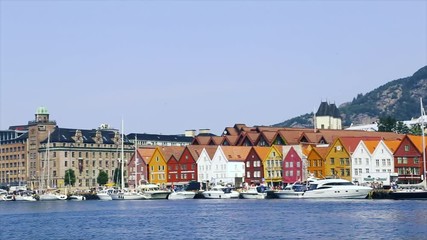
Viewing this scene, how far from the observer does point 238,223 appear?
276 feet

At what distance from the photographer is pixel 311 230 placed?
2884 inches

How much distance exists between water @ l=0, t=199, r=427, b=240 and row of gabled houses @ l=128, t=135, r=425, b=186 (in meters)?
41.5

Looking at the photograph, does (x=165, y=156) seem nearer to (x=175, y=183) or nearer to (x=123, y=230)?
(x=175, y=183)

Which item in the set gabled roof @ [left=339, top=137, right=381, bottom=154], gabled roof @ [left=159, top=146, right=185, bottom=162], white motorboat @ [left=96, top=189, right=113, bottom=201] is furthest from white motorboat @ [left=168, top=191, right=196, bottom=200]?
gabled roof @ [left=339, top=137, right=381, bottom=154]

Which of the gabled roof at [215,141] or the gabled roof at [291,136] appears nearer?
the gabled roof at [291,136]

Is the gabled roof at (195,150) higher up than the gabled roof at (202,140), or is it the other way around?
the gabled roof at (202,140)

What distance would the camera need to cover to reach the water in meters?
71.4

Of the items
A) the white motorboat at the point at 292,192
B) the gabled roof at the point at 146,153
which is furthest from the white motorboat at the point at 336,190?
the gabled roof at the point at 146,153

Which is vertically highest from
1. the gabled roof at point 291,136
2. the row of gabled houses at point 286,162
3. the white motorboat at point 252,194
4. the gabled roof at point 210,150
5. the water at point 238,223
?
the gabled roof at point 291,136

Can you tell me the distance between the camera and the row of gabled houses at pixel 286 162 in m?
149

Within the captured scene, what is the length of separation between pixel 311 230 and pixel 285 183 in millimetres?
88917

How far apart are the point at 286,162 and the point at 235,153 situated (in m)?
13.7

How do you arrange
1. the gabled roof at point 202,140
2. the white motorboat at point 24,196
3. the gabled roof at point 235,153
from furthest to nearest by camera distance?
the gabled roof at point 202,140
the white motorboat at point 24,196
the gabled roof at point 235,153

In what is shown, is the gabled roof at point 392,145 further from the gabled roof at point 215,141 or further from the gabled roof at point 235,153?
the gabled roof at point 215,141
